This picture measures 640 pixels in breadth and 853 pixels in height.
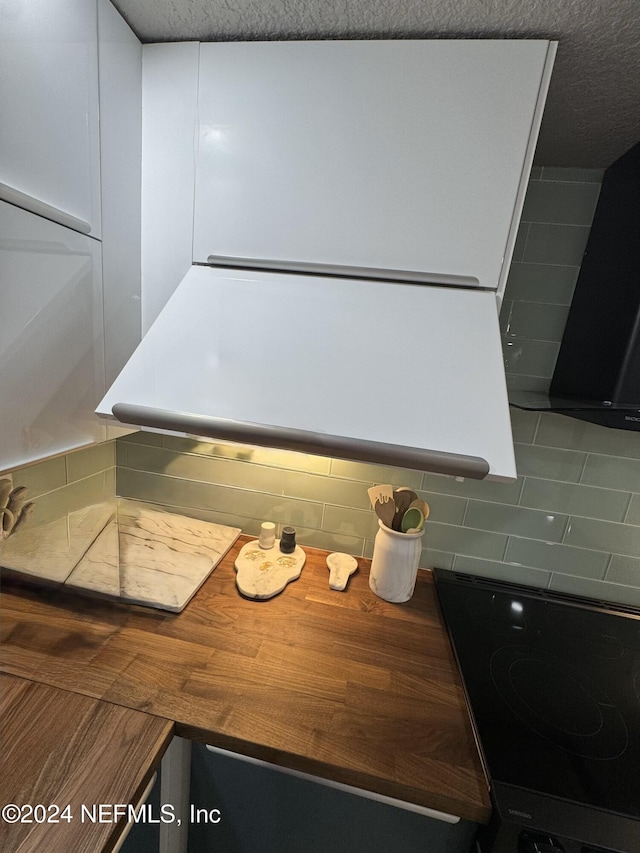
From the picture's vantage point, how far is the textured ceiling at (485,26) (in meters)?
0.61

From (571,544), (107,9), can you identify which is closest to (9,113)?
(107,9)

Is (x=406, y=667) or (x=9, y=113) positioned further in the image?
(x=406, y=667)

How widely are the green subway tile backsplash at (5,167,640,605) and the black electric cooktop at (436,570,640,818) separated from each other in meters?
0.09

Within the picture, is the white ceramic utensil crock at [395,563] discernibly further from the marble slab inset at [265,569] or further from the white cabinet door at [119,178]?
the white cabinet door at [119,178]

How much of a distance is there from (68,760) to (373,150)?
3.87 ft

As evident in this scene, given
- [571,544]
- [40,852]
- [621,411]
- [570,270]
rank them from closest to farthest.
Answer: [40,852], [621,411], [570,270], [571,544]

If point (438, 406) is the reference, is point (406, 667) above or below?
below

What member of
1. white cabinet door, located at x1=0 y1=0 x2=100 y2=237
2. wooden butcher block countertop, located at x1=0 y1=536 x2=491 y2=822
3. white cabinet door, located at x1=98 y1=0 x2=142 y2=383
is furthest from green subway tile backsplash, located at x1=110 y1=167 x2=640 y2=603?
white cabinet door, located at x1=0 y1=0 x2=100 y2=237

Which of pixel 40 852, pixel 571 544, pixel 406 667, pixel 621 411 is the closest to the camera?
pixel 40 852

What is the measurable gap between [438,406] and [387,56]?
0.63m

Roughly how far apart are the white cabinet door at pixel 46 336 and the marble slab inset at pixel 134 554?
17.2 inches

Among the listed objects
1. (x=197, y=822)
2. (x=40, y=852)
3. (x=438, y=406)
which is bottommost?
(x=197, y=822)

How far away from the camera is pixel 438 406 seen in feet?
2.18

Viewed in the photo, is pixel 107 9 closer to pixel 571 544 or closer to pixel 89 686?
pixel 89 686
